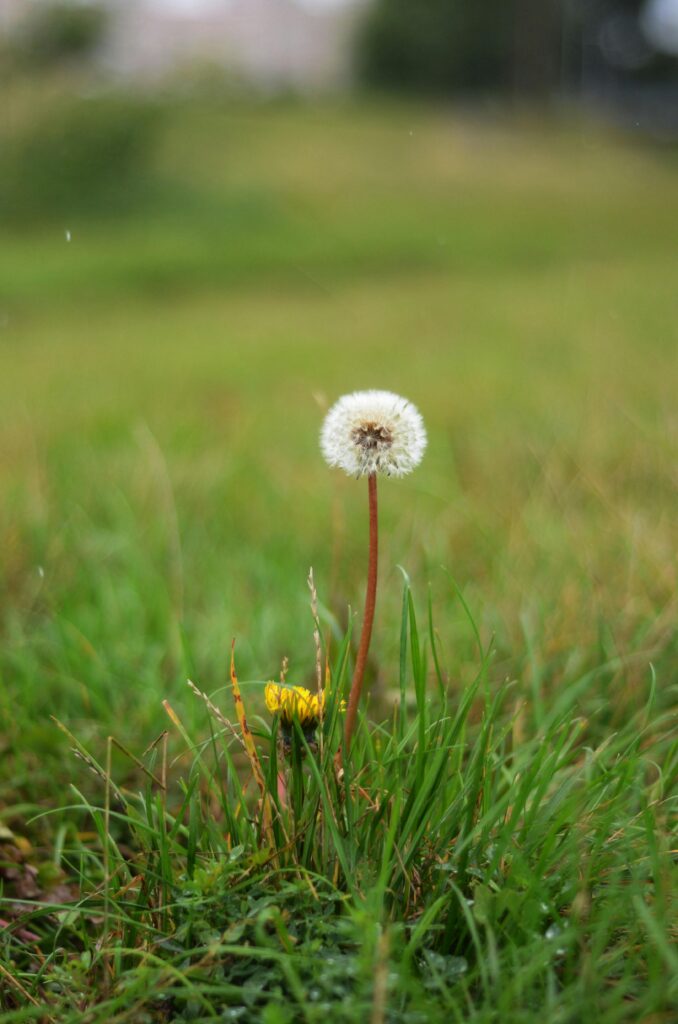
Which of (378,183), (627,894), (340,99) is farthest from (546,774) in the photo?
(340,99)

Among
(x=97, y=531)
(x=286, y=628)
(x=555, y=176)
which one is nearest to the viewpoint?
(x=286, y=628)

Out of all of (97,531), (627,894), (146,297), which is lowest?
(146,297)

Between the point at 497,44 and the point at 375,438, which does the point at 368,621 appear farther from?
the point at 497,44

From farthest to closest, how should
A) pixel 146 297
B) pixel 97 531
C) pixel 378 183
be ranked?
pixel 378 183, pixel 146 297, pixel 97 531

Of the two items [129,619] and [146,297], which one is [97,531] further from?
[146,297]

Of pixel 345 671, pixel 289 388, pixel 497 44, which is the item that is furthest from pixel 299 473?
pixel 497 44

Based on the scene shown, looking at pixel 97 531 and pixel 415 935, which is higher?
pixel 415 935

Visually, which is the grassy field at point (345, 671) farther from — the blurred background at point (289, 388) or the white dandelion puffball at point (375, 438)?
the white dandelion puffball at point (375, 438)
